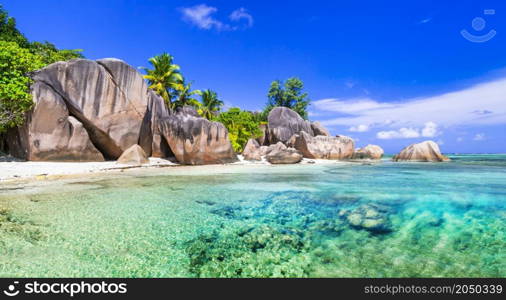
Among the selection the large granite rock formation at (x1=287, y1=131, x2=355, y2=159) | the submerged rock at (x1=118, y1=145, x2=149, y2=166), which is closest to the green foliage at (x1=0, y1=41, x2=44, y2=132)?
the submerged rock at (x1=118, y1=145, x2=149, y2=166)

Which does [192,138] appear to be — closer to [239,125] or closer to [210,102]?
[239,125]

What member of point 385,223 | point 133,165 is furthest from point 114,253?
point 133,165

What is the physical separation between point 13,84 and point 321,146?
25.7 m

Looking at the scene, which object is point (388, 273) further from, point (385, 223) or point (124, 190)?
point (124, 190)

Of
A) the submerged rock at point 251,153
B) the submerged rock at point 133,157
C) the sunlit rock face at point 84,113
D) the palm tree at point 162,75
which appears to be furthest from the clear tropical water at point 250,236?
the palm tree at point 162,75

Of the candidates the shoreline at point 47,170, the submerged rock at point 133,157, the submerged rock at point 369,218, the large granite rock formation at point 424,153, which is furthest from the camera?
the large granite rock formation at point 424,153

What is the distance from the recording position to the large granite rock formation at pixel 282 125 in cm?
3108

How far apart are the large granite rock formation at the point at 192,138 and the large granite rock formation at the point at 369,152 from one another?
834 inches

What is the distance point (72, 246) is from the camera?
3.29 meters

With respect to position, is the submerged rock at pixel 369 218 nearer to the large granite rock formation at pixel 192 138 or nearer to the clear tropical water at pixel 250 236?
the clear tropical water at pixel 250 236

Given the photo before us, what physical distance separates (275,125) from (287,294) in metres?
30.0

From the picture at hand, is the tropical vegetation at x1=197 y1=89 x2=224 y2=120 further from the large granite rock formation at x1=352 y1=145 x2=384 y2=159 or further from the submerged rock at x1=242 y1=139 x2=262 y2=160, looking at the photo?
the large granite rock formation at x1=352 y1=145 x2=384 y2=159

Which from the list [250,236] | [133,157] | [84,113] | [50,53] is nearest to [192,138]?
[133,157]

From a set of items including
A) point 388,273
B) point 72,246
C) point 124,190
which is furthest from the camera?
point 124,190
